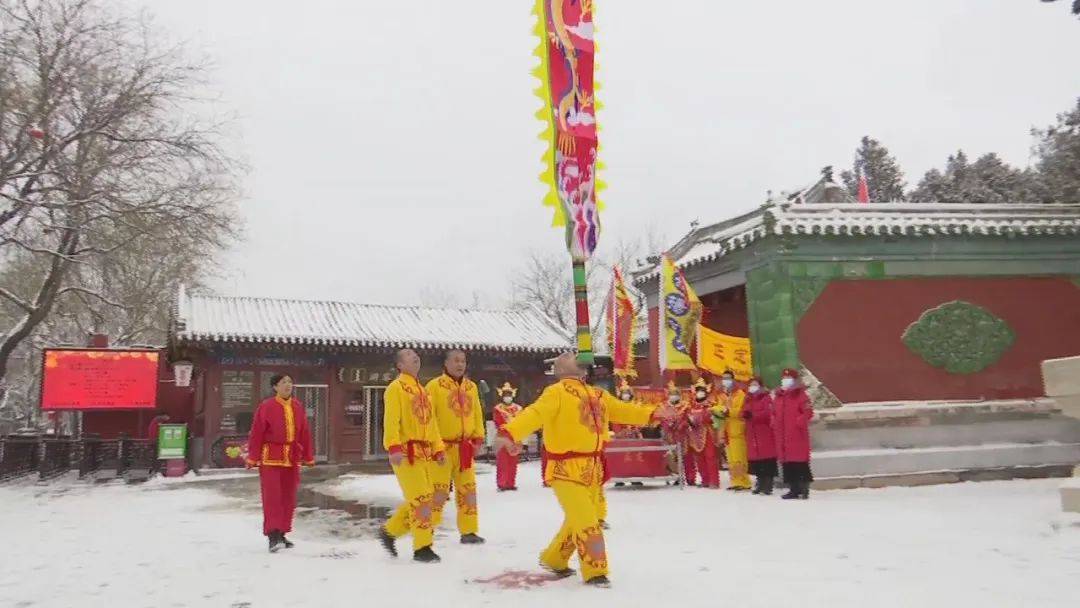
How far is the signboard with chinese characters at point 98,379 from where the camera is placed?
1769 centimetres

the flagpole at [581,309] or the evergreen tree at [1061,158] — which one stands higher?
the evergreen tree at [1061,158]

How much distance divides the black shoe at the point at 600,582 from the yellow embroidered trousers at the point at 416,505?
1.51 metres

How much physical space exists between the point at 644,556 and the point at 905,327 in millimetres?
6906

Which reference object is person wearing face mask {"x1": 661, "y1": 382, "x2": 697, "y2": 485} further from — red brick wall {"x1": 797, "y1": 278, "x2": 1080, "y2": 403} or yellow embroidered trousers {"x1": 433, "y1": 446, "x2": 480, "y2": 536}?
yellow embroidered trousers {"x1": 433, "y1": 446, "x2": 480, "y2": 536}

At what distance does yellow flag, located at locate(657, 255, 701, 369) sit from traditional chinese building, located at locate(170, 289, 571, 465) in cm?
715

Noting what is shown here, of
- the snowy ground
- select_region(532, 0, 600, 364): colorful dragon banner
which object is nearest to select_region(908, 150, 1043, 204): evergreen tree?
the snowy ground

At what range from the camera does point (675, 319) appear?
35.8 ft

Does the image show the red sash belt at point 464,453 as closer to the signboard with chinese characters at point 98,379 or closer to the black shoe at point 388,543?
the black shoe at point 388,543

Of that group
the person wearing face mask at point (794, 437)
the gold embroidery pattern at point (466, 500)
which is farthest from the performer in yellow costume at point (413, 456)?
the person wearing face mask at point (794, 437)

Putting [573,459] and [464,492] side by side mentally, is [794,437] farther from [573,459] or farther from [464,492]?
[573,459]

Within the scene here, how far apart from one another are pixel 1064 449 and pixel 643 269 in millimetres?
7767

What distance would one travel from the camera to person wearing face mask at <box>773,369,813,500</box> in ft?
29.8

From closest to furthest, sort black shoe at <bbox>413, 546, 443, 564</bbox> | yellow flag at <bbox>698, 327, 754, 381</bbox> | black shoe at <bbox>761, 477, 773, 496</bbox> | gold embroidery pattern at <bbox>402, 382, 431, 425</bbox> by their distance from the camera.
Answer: black shoe at <bbox>413, 546, 443, 564</bbox> < gold embroidery pattern at <bbox>402, 382, 431, 425</bbox> < black shoe at <bbox>761, 477, 773, 496</bbox> < yellow flag at <bbox>698, 327, 754, 381</bbox>

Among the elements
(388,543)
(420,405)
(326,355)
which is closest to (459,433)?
(420,405)
